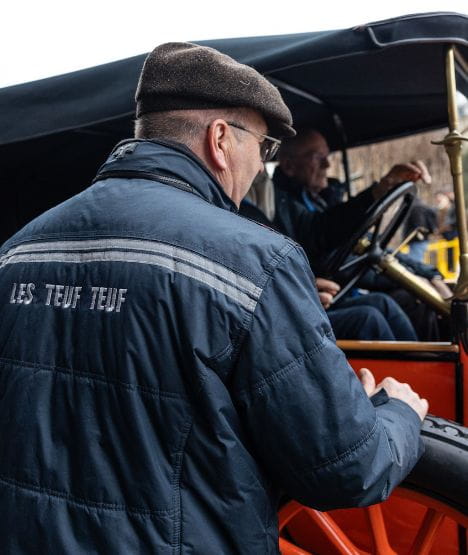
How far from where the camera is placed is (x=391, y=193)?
7.68ft

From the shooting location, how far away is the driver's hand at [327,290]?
2.36 m

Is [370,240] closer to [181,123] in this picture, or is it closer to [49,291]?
[181,123]

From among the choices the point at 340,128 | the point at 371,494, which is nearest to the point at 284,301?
the point at 371,494

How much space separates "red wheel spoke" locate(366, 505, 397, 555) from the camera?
5.73 feet

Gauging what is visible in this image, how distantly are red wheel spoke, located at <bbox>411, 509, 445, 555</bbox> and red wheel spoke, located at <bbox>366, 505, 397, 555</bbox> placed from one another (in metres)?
0.08

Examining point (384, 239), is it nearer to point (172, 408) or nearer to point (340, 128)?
point (340, 128)

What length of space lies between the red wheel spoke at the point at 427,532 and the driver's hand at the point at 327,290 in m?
0.89

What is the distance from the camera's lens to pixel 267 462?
3.68ft

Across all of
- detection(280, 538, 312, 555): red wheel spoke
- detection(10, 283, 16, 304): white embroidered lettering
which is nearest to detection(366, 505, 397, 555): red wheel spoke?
detection(280, 538, 312, 555): red wheel spoke

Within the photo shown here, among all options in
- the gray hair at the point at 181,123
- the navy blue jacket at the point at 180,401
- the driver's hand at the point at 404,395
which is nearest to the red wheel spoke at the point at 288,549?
the driver's hand at the point at 404,395

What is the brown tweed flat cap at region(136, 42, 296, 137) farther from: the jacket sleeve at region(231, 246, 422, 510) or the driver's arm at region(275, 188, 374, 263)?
the driver's arm at region(275, 188, 374, 263)

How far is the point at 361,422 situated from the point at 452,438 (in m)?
0.59

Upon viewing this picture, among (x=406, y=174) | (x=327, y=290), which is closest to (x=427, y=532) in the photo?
(x=327, y=290)

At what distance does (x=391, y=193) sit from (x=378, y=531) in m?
1.19
